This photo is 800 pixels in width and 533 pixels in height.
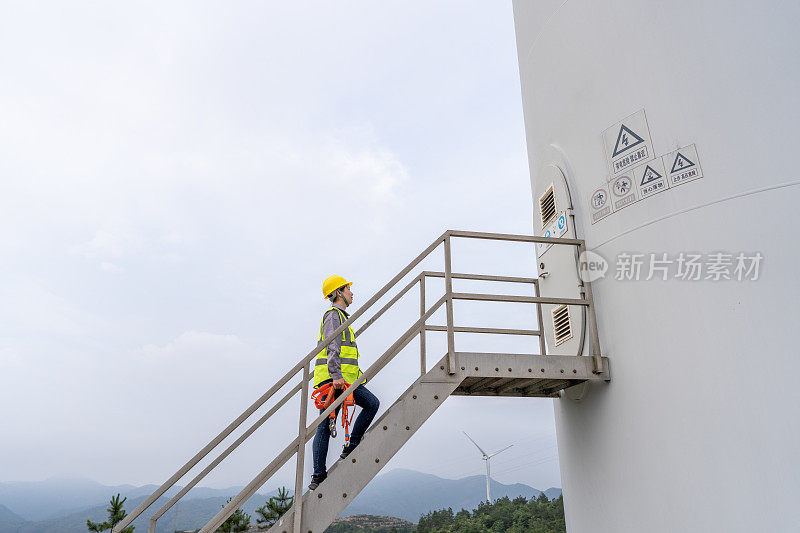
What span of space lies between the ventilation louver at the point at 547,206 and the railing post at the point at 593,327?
0.78 meters

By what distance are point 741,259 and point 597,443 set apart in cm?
224

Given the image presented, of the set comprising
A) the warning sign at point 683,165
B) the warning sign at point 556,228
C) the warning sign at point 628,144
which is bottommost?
the warning sign at point 683,165

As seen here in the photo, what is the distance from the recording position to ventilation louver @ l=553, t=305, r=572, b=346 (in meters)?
6.19

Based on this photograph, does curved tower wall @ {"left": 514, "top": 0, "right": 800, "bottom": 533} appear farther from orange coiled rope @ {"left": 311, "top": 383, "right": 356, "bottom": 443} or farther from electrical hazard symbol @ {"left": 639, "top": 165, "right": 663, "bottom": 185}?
orange coiled rope @ {"left": 311, "top": 383, "right": 356, "bottom": 443}

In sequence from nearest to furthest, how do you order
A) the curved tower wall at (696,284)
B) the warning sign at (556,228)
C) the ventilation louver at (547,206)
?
the curved tower wall at (696,284), the warning sign at (556,228), the ventilation louver at (547,206)

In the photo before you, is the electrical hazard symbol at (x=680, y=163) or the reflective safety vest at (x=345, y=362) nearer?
the electrical hazard symbol at (x=680, y=163)

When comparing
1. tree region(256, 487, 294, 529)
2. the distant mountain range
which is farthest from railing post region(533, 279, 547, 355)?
the distant mountain range

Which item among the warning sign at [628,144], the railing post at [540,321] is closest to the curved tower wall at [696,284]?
the warning sign at [628,144]

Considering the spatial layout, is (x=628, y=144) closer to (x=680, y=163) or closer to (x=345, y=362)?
(x=680, y=163)

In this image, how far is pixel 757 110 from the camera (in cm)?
468

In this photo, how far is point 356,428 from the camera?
17.0ft

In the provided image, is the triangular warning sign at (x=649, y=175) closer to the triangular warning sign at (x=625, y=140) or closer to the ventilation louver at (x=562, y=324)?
the triangular warning sign at (x=625, y=140)

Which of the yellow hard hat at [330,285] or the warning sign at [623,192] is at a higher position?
the warning sign at [623,192]

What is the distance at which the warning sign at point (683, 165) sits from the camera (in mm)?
4875
